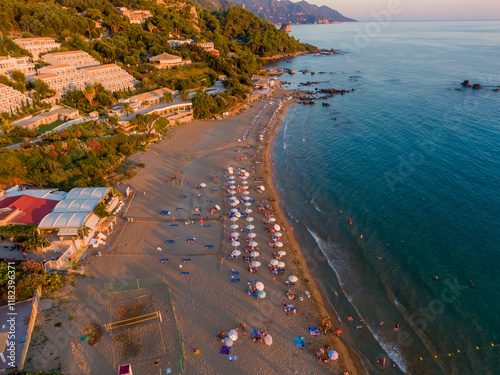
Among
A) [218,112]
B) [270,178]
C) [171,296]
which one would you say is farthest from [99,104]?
[171,296]

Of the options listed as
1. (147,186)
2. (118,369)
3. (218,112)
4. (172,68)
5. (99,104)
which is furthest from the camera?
(172,68)

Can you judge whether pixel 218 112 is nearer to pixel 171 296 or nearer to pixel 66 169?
pixel 66 169

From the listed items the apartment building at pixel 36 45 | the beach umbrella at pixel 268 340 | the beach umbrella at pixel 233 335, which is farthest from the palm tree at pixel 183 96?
the beach umbrella at pixel 268 340

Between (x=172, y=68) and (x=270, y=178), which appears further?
(x=172, y=68)

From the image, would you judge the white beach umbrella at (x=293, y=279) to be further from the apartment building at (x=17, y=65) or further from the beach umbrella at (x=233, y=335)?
the apartment building at (x=17, y=65)

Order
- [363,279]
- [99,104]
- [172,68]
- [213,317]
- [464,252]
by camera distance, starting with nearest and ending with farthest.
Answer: [213,317] < [363,279] < [464,252] < [99,104] < [172,68]
